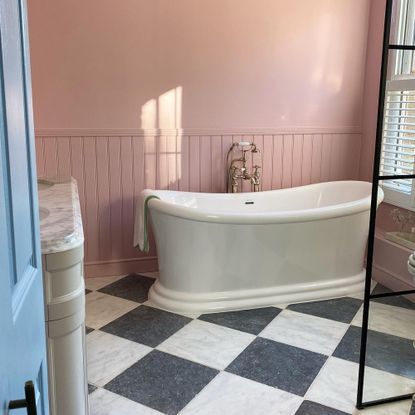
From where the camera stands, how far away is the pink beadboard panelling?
3326 millimetres

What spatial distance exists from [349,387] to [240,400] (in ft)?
1.70

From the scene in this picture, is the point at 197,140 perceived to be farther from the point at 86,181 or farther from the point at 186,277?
the point at 186,277

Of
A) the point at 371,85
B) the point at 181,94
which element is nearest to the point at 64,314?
the point at 181,94

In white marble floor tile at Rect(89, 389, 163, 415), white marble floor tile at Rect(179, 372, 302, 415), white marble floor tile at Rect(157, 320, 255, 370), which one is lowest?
white marble floor tile at Rect(89, 389, 163, 415)

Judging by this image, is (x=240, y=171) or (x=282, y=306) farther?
(x=240, y=171)

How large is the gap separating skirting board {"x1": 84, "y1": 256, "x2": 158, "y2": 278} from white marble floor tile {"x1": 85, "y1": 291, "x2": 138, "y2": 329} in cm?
31

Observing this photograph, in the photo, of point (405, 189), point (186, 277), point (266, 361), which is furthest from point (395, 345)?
point (186, 277)

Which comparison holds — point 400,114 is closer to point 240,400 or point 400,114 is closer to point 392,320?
point 392,320

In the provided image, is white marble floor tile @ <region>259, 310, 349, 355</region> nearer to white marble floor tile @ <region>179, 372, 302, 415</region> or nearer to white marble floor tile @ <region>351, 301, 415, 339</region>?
white marble floor tile @ <region>351, 301, 415, 339</region>

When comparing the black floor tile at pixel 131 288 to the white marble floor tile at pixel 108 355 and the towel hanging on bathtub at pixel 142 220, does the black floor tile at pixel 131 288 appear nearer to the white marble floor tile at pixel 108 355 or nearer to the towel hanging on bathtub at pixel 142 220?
the towel hanging on bathtub at pixel 142 220

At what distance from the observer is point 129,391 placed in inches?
83.7

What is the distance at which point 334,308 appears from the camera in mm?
3010

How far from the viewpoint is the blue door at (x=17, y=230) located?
674 mm

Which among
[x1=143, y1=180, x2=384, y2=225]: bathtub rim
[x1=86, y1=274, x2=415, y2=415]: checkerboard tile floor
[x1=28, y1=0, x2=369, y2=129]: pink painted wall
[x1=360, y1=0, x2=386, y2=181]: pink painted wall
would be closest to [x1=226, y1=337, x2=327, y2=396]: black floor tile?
[x1=86, y1=274, x2=415, y2=415]: checkerboard tile floor
